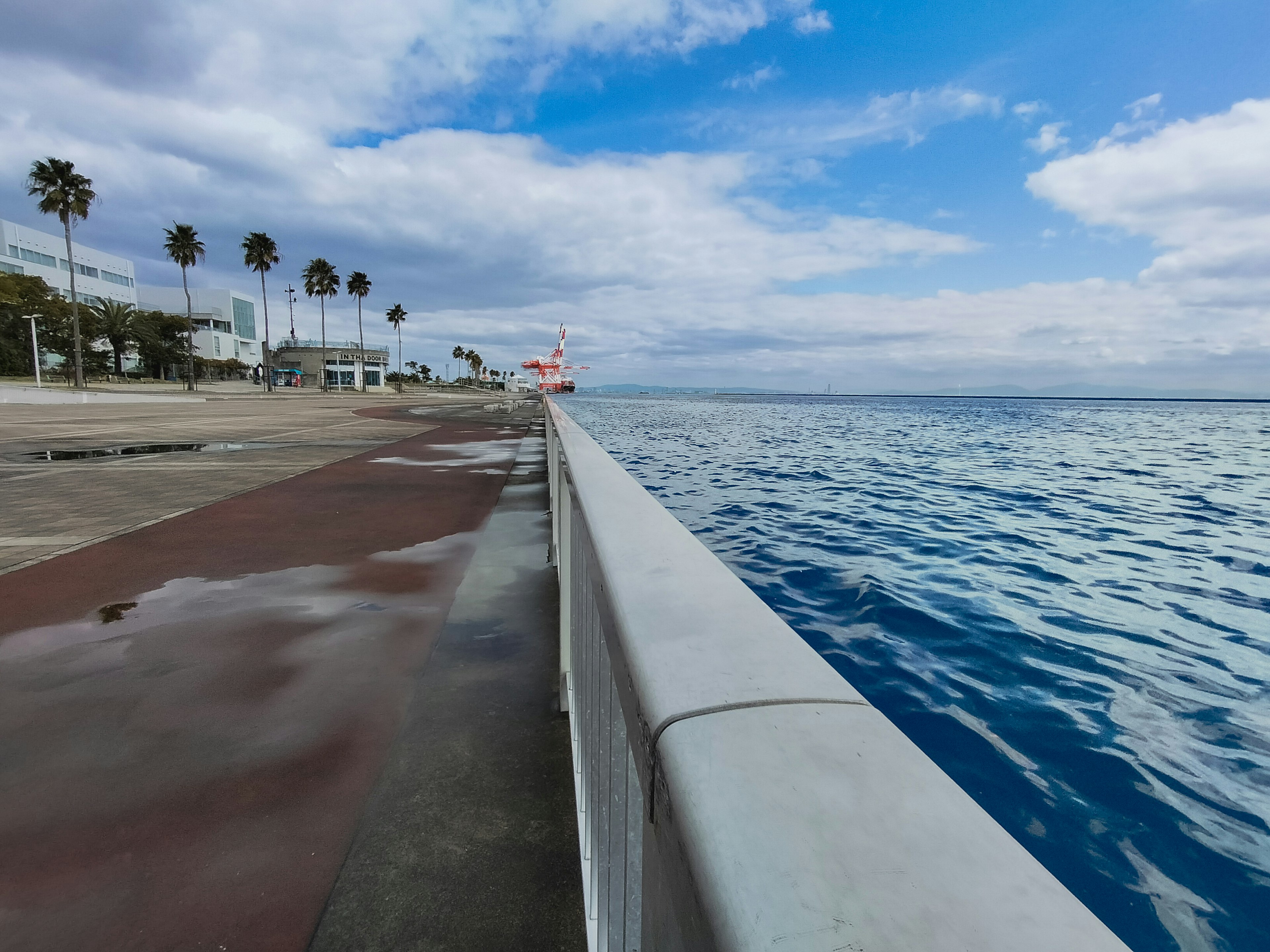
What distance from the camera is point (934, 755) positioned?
13.9ft

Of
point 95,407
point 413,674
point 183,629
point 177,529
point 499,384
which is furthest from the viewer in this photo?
point 499,384

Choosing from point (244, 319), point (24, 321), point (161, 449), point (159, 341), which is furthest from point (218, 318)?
point (161, 449)

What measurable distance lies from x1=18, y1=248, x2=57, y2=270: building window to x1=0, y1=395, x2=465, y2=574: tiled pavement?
243ft

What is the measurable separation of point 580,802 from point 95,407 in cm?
3915

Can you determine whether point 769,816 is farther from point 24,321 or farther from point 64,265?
point 64,265

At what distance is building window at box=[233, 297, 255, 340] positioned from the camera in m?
112

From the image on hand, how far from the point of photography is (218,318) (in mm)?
106750

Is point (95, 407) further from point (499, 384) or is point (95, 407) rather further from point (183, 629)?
point (499, 384)

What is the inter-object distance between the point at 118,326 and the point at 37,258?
86.7ft

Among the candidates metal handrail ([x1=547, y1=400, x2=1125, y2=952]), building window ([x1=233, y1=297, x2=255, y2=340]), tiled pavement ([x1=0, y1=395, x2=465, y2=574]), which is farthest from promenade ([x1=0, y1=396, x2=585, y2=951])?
building window ([x1=233, y1=297, x2=255, y2=340])

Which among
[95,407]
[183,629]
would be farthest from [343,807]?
[95,407]

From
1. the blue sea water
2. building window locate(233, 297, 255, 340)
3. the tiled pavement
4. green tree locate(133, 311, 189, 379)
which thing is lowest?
the blue sea water

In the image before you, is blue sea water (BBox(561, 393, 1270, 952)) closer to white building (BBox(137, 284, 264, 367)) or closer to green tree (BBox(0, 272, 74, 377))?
green tree (BBox(0, 272, 74, 377))

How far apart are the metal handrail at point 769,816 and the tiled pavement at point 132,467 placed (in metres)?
6.51
